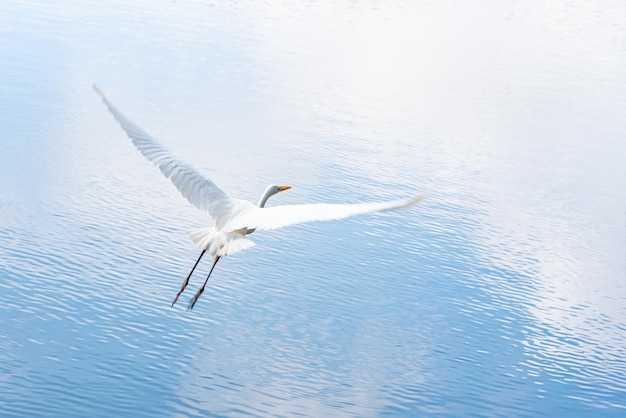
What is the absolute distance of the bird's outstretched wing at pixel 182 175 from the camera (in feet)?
19.5

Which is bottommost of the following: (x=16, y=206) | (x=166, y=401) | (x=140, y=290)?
(x=166, y=401)

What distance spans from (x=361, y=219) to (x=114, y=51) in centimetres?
474

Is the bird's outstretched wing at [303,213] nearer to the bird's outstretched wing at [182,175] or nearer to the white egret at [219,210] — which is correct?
the white egret at [219,210]

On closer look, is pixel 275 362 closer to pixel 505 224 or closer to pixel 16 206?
pixel 16 206

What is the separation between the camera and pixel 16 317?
644cm

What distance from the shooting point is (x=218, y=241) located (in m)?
5.66

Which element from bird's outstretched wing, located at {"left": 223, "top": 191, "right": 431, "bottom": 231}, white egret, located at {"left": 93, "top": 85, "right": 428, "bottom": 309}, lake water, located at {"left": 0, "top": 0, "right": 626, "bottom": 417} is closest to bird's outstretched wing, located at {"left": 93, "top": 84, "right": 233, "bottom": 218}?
white egret, located at {"left": 93, "top": 85, "right": 428, "bottom": 309}

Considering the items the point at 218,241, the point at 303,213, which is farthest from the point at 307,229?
the point at 303,213

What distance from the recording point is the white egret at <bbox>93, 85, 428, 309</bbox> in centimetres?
500

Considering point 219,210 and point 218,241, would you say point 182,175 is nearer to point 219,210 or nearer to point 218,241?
point 219,210

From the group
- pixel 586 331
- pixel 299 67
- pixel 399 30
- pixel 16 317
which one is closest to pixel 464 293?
pixel 586 331

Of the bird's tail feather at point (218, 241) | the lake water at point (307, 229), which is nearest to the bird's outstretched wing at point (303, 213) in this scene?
the bird's tail feather at point (218, 241)

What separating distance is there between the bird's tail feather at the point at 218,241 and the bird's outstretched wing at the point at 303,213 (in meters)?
0.12

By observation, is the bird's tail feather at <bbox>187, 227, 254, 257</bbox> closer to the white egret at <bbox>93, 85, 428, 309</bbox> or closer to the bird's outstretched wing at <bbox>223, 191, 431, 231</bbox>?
the white egret at <bbox>93, 85, 428, 309</bbox>
